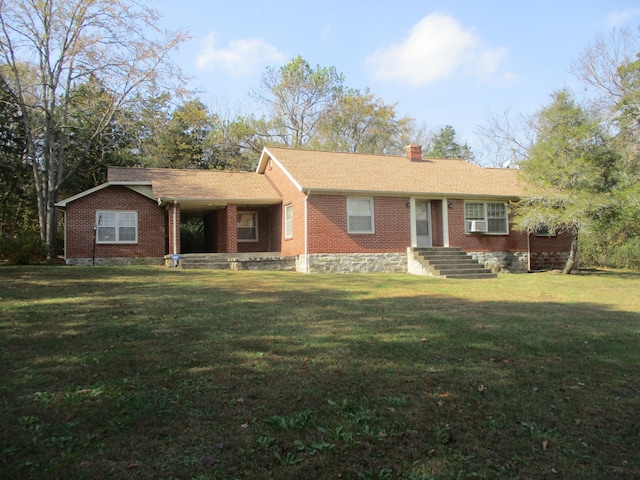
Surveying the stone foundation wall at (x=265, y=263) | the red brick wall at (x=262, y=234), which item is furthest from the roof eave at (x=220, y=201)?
the stone foundation wall at (x=265, y=263)

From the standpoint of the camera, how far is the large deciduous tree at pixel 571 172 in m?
15.3

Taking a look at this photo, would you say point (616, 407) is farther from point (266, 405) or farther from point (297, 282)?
point (297, 282)

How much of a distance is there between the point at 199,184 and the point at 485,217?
11.4m

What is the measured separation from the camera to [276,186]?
20344 mm

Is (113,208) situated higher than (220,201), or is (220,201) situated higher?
(220,201)

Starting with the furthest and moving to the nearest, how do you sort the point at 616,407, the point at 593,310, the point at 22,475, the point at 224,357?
the point at 593,310
the point at 224,357
the point at 616,407
the point at 22,475

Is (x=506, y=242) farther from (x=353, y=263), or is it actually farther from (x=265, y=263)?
(x=265, y=263)

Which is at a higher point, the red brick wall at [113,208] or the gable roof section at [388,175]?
the gable roof section at [388,175]

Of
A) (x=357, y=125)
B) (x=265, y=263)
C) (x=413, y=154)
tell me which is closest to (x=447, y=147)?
(x=357, y=125)

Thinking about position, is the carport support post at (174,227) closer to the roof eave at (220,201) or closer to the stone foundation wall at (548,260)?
the roof eave at (220,201)

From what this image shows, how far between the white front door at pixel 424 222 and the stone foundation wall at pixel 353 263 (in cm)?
133

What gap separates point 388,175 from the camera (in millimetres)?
19125

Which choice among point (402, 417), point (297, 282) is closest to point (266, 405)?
point (402, 417)

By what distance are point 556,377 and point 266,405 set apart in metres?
2.81
